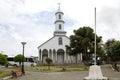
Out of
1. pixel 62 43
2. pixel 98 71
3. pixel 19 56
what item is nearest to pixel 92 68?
pixel 98 71

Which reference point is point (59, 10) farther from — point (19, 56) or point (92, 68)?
point (92, 68)

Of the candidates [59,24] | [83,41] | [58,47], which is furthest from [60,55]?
[83,41]

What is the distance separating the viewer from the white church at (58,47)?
7200 centimetres

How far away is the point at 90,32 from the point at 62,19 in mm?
18822

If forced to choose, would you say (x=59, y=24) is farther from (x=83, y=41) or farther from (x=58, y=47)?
(x=83, y=41)

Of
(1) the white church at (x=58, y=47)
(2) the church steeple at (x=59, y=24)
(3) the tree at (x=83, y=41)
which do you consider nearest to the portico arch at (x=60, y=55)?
(1) the white church at (x=58, y=47)

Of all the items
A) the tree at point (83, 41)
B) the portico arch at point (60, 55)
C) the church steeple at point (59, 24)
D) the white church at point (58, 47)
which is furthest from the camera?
the portico arch at point (60, 55)

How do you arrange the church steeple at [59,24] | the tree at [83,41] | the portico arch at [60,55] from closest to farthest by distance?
the tree at [83,41], the church steeple at [59,24], the portico arch at [60,55]

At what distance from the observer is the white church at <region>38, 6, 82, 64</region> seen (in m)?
72.0

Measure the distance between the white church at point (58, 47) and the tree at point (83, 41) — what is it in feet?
44.3

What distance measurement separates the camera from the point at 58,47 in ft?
236

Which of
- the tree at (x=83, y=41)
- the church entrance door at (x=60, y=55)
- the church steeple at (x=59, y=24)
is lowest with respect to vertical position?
the church entrance door at (x=60, y=55)

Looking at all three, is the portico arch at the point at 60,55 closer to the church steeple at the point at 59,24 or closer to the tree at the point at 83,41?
the church steeple at the point at 59,24

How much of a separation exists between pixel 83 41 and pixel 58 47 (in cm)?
1789
